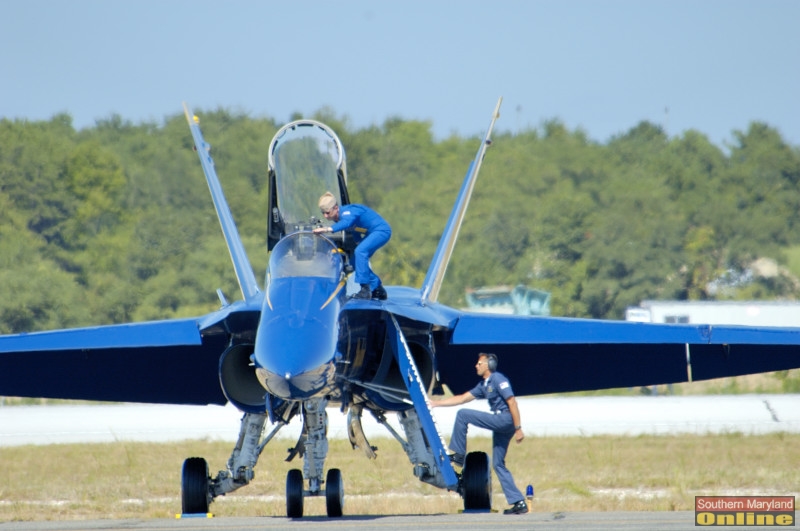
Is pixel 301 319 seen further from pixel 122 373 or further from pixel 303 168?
pixel 122 373

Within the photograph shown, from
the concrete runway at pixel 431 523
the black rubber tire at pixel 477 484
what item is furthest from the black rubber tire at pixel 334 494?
the black rubber tire at pixel 477 484

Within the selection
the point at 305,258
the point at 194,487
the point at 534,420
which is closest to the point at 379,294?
the point at 305,258

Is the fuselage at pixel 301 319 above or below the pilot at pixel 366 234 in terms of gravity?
below

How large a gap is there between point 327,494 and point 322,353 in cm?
292

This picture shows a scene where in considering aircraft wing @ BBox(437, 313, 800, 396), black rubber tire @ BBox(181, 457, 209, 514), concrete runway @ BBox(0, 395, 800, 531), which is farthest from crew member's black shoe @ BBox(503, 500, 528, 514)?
concrete runway @ BBox(0, 395, 800, 531)

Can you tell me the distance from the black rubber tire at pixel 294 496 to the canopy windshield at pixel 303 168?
2.54 metres

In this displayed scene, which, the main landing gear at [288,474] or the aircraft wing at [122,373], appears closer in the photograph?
the main landing gear at [288,474]

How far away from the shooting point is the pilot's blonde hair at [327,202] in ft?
36.9

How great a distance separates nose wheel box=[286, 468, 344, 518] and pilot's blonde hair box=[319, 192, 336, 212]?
2575 millimetres

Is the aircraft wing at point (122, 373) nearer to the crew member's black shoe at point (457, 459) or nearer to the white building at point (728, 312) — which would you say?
the crew member's black shoe at point (457, 459)

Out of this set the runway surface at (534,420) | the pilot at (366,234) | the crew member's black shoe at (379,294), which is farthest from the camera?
the runway surface at (534,420)

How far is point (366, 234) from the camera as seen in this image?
36.7ft

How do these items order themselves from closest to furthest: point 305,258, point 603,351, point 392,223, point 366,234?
point 305,258 < point 366,234 < point 603,351 < point 392,223

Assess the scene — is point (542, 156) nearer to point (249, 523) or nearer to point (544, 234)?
point (544, 234)
